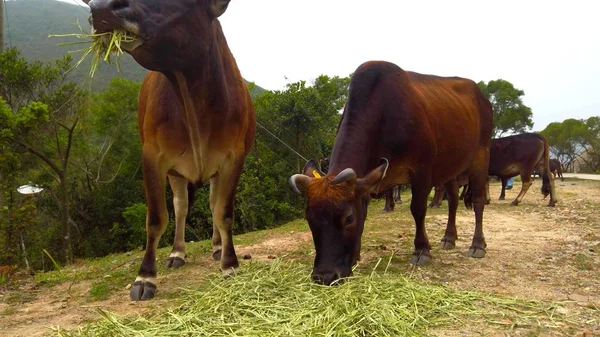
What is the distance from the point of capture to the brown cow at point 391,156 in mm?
4328

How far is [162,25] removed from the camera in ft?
12.2

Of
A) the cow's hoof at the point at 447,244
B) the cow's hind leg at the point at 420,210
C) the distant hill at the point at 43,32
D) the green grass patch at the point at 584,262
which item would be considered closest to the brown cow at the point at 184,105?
the cow's hind leg at the point at 420,210

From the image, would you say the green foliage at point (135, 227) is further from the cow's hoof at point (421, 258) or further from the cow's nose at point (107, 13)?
the cow's nose at point (107, 13)

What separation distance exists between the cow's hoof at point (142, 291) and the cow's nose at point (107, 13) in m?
2.34

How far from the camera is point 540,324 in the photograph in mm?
3459

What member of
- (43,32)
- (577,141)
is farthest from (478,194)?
(43,32)

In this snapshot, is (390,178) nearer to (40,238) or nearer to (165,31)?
(165,31)

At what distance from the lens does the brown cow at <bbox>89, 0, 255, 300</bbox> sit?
371cm

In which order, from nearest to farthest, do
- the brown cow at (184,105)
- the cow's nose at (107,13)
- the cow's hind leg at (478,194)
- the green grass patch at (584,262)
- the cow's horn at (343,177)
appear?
the cow's nose at (107,13)
the brown cow at (184,105)
the cow's horn at (343,177)
the green grass patch at (584,262)
the cow's hind leg at (478,194)

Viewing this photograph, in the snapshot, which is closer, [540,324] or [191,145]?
[540,324]

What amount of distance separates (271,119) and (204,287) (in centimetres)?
1479

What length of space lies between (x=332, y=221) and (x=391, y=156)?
58.5 inches

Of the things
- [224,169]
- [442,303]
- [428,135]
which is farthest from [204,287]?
[428,135]

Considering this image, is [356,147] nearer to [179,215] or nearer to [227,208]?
[227,208]
